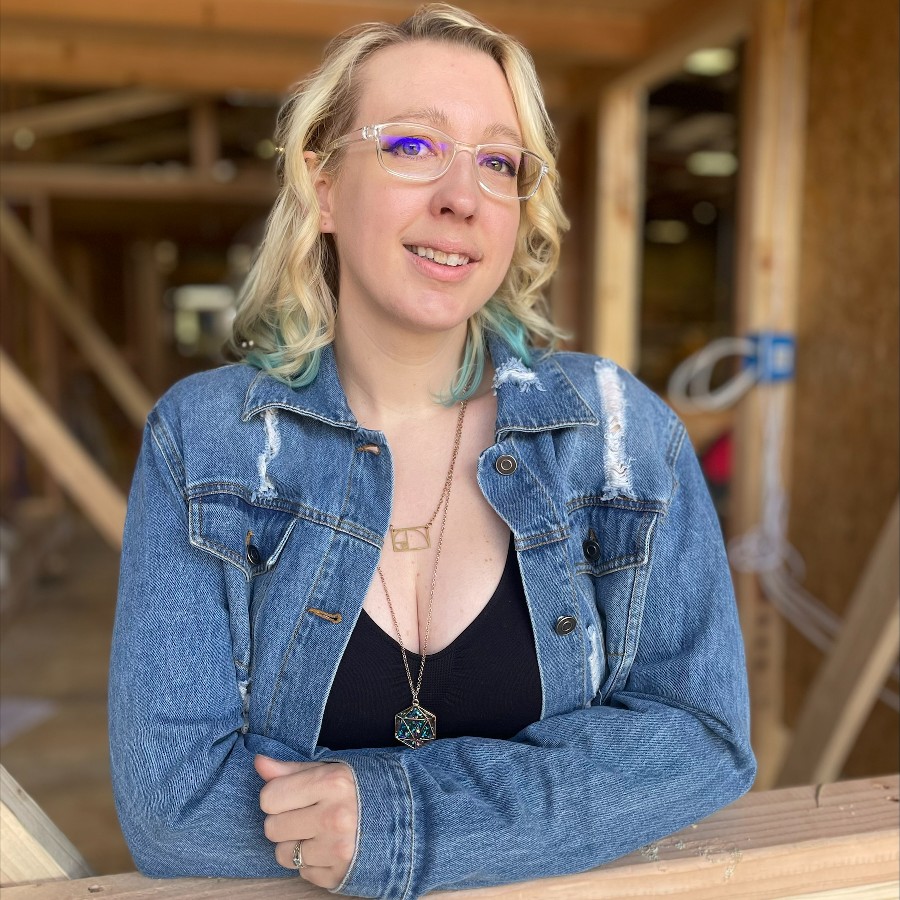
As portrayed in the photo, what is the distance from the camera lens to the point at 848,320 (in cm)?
235

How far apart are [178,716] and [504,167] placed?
31.2 inches

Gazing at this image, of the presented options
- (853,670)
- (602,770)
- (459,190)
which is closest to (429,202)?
(459,190)

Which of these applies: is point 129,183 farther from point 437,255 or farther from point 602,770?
point 602,770

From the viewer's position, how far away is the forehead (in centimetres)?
118

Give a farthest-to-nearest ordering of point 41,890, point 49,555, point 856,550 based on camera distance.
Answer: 1. point 49,555
2. point 856,550
3. point 41,890

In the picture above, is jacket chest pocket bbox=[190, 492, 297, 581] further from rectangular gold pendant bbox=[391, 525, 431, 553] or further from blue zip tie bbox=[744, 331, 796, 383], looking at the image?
blue zip tie bbox=[744, 331, 796, 383]

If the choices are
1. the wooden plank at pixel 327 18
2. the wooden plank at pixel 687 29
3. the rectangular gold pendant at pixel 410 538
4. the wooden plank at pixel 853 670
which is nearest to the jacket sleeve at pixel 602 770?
the rectangular gold pendant at pixel 410 538

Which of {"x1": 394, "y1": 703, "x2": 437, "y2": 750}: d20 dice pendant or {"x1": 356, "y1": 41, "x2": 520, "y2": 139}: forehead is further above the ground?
{"x1": 356, "y1": 41, "x2": 520, "y2": 139}: forehead

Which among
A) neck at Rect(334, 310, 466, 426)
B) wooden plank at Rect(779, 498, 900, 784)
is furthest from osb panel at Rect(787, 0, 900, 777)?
neck at Rect(334, 310, 466, 426)

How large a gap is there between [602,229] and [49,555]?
368 centimetres

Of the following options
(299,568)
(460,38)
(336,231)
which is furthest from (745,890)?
(460,38)

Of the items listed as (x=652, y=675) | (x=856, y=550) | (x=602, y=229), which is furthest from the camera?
(x=602, y=229)

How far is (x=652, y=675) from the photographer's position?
116cm

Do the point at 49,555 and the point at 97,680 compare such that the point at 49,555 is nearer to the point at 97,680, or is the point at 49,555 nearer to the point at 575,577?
the point at 97,680
